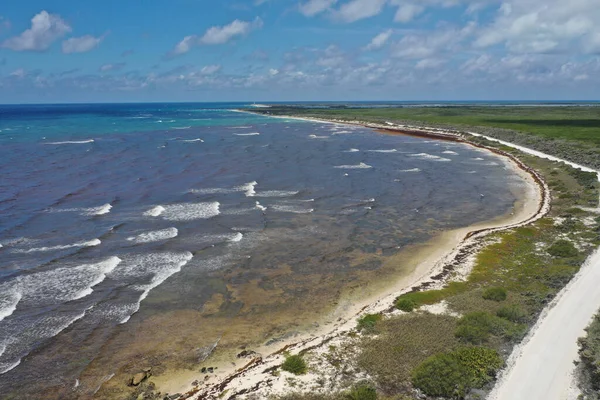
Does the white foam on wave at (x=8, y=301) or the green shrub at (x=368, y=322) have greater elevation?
the green shrub at (x=368, y=322)

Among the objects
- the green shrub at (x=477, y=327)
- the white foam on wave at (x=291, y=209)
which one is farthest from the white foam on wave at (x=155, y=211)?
the green shrub at (x=477, y=327)

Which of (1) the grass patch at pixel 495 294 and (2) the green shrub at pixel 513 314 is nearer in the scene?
(2) the green shrub at pixel 513 314

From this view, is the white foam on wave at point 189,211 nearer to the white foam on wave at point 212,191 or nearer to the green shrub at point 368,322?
the white foam on wave at point 212,191

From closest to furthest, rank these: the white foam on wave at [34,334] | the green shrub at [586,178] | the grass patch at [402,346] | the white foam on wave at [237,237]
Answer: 1. the grass patch at [402,346]
2. the white foam on wave at [34,334]
3. the white foam on wave at [237,237]
4. the green shrub at [586,178]

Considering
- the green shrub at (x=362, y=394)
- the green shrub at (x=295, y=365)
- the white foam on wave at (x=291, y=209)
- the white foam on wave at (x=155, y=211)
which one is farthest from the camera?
the white foam on wave at (x=291, y=209)

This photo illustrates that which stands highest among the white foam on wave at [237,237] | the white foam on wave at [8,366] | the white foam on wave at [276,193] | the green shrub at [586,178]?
the green shrub at [586,178]

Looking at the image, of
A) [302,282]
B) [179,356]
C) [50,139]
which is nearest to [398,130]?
[50,139]

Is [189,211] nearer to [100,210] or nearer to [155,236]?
[155,236]
